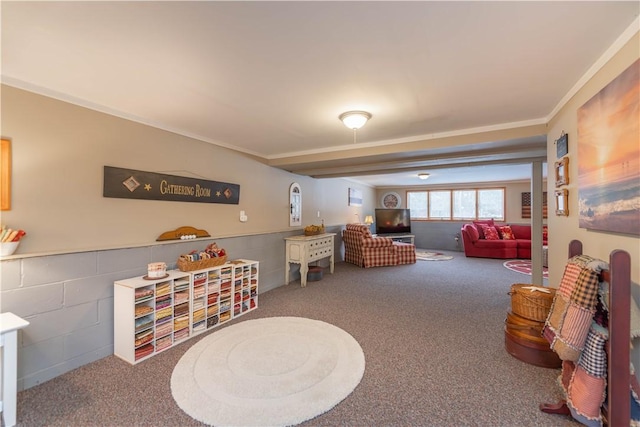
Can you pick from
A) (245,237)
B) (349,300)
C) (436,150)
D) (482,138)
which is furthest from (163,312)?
(482,138)

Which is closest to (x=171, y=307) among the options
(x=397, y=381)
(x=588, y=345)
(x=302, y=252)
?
(x=397, y=381)

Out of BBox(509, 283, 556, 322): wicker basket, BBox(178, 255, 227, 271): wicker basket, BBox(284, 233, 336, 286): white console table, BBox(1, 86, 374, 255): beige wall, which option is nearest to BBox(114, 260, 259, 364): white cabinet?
BBox(178, 255, 227, 271): wicker basket

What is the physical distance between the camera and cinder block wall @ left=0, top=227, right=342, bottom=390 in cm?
→ 181

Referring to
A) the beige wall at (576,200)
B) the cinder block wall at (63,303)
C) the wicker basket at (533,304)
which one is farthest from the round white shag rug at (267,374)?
the beige wall at (576,200)

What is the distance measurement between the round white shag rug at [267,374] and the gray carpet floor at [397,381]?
0.24 feet

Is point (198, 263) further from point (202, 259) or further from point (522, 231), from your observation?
point (522, 231)

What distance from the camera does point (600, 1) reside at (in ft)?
3.87

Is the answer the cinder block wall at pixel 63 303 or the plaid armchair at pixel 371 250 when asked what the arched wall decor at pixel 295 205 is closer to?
the plaid armchair at pixel 371 250

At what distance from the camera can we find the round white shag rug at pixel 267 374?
5.20 feet

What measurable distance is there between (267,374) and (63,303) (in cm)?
164

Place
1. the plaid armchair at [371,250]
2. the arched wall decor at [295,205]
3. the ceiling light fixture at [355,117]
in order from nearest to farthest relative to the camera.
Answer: the ceiling light fixture at [355,117] → the arched wall decor at [295,205] → the plaid armchair at [371,250]

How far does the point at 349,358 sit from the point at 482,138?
2.63 m

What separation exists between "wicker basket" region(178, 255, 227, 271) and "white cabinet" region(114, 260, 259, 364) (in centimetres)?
5

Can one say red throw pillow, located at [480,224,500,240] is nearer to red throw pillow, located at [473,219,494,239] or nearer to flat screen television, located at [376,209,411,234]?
red throw pillow, located at [473,219,494,239]
